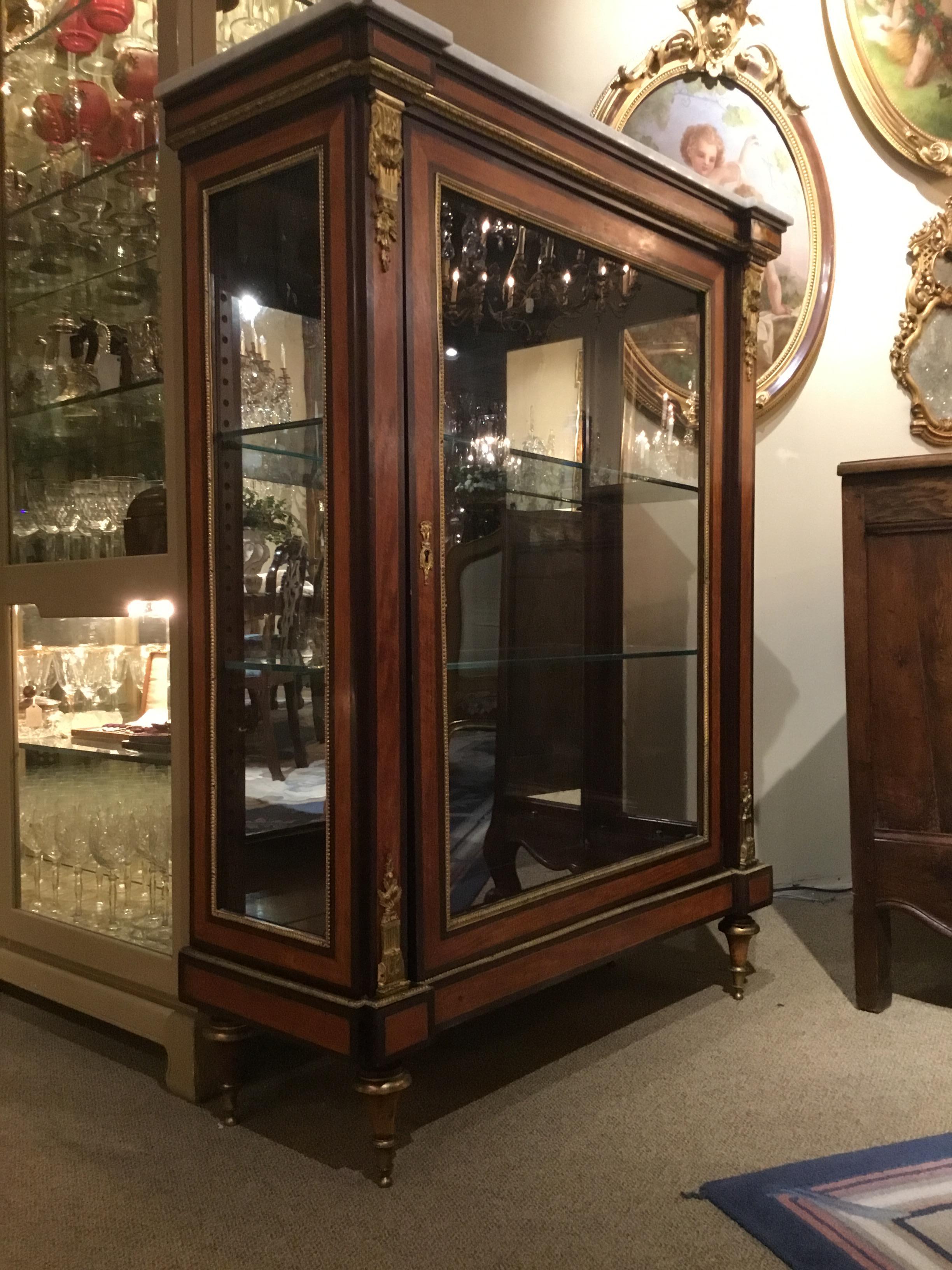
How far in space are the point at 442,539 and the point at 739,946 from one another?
3.96 feet

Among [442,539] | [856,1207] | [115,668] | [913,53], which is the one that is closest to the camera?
[856,1207]

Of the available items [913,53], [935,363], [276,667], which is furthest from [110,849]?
[913,53]

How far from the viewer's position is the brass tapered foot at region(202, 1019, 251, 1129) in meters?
1.75

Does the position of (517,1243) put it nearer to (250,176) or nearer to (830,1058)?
(830,1058)

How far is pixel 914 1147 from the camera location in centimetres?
164

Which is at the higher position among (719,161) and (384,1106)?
(719,161)

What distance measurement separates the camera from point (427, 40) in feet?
5.07

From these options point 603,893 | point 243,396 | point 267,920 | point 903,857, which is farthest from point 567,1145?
point 243,396

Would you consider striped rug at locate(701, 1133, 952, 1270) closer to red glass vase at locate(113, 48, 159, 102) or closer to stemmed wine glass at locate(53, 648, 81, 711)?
stemmed wine glass at locate(53, 648, 81, 711)

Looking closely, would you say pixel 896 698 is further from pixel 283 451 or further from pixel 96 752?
pixel 96 752

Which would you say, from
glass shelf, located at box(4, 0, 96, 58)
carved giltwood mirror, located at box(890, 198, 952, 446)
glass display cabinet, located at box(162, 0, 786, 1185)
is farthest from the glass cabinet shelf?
carved giltwood mirror, located at box(890, 198, 952, 446)

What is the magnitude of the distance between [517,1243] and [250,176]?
5.20 ft

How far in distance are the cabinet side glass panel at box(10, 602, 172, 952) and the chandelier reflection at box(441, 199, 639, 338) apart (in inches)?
29.9

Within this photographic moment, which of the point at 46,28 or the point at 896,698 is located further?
the point at 46,28
